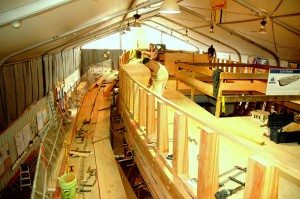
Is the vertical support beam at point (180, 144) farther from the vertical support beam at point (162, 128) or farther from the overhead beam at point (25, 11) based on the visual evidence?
the overhead beam at point (25, 11)

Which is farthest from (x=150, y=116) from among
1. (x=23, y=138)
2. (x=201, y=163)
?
(x=23, y=138)

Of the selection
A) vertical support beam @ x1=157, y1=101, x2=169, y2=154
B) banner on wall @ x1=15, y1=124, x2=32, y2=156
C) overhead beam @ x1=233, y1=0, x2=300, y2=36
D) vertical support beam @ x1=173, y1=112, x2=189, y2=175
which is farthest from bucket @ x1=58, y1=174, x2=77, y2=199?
overhead beam @ x1=233, y1=0, x2=300, y2=36

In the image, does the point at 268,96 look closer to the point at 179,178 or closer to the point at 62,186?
the point at 179,178

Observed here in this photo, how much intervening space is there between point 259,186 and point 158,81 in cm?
391

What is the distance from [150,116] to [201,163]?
2.02 m

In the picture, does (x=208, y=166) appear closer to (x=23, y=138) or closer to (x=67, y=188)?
(x=67, y=188)

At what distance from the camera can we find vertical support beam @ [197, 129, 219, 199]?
2545mm

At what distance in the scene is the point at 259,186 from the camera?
1.91m

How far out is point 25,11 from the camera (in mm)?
4348

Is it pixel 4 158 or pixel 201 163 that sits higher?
pixel 201 163

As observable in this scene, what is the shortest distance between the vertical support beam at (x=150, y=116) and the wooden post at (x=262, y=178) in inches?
→ 102

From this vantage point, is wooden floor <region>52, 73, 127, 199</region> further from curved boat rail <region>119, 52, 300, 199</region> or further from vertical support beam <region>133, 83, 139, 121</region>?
vertical support beam <region>133, 83, 139, 121</region>

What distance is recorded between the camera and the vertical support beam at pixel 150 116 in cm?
447

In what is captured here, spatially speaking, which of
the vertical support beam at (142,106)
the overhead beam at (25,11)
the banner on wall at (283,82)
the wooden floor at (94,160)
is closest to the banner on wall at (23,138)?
the wooden floor at (94,160)
